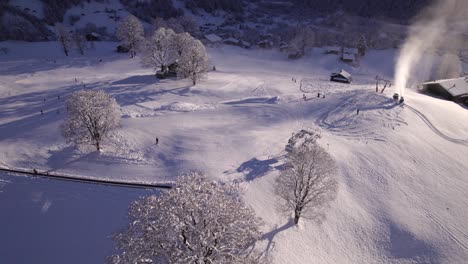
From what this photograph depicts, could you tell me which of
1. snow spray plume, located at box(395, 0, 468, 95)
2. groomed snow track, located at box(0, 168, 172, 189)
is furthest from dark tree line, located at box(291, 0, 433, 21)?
groomed snow track, located at box(0, 168, 172, 189)

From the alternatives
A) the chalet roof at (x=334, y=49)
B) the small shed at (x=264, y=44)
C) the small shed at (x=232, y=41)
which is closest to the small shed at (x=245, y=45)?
the small shed at (x=232, y=41)

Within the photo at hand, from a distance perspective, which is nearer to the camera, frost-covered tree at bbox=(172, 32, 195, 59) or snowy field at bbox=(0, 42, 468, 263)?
snowy field at bbox=(0, 42, 468, 263)

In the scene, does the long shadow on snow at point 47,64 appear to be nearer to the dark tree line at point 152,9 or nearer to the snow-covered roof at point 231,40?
the snow-covered roof at point 231,40

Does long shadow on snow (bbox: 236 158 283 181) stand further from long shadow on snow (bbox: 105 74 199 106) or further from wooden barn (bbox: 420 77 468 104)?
wooden barn (bbox: 420 77 468 104)

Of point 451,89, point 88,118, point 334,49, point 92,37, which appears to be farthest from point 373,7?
point 88,118

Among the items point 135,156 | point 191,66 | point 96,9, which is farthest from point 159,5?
point 135,156

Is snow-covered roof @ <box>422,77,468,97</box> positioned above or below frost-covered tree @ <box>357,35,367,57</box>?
below

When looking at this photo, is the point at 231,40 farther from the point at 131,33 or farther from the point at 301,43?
the point at 131,33

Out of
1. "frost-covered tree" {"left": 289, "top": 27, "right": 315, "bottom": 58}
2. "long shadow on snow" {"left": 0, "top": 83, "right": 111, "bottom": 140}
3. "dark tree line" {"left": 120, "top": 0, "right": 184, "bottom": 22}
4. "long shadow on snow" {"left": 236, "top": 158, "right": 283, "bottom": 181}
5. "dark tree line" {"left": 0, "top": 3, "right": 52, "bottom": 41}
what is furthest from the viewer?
"dark tree line" {"left": 120, "top": 0, "right": 184, "bottom": 22}
